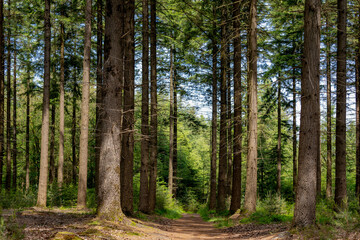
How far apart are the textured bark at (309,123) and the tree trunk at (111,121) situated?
16.6 ft

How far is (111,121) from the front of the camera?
8.65 m

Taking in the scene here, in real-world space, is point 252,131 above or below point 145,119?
below

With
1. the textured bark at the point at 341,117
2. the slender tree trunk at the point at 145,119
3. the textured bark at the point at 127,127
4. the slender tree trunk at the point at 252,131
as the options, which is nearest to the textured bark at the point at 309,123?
the slender tree trunk at the point at 252,131

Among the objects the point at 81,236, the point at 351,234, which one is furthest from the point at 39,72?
the point at 351,234

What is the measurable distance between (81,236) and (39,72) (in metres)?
20.3

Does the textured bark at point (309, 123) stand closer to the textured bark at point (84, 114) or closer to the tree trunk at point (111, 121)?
the tree trunk at point (111, 121)

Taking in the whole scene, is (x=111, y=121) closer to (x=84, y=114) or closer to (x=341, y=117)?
(x=84, y=114)

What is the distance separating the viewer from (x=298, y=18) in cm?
1925

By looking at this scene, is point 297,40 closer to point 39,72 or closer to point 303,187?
point 303,187

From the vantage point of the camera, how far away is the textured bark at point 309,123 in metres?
7.71

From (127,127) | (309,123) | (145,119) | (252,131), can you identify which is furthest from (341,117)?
(127,127)

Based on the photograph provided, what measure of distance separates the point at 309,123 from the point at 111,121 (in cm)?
552

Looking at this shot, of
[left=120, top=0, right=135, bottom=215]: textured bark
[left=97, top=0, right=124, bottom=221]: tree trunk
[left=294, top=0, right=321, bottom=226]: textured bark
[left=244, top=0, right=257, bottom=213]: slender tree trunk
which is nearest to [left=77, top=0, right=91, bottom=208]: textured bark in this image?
[left=120, top=0, right=135, bottom=215]: textured bark

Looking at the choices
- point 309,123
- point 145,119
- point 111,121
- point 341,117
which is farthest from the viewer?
point 145,119
